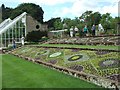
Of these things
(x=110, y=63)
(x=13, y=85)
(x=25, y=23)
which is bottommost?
(x=13, y=85)

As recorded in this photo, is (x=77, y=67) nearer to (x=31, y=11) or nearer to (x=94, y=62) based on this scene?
(x=94, y=62)

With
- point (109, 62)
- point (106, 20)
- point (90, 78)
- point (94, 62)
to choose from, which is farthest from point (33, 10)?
point (90, 78)

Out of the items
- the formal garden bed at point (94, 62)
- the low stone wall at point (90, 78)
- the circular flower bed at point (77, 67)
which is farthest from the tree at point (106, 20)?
the low stone wall at point (90, 78)

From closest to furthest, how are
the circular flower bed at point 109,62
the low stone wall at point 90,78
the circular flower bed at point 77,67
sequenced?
the low stone wall at point 90,78
the circular flower bed at point 109,62
the circular flower bed at point 77,67

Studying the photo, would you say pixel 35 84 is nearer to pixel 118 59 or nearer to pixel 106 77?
pixel 106 77

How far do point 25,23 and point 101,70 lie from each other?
3609 centimetres

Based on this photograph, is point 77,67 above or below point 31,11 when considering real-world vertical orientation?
below

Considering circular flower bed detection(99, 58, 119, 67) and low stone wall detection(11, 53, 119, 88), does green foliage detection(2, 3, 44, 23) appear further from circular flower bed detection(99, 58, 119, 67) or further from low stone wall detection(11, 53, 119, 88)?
circular flower bed detection(99, 58, 119, 67)

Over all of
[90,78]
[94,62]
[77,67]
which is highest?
[94,62]

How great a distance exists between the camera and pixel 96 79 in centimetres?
878

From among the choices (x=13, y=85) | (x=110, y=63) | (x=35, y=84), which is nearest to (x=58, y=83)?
(x=35, y=84)

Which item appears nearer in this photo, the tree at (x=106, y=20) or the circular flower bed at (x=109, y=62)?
the circular flower bed at (x=109, y=62)

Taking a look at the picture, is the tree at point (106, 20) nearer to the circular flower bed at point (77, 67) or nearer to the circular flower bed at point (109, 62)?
the circular flower bed at point (77, 67)

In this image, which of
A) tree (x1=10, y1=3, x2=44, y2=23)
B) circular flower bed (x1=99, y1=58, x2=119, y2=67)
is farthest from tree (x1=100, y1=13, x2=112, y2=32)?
circular flower bed (x1=99, y1=58, x2=119, y2=67)
